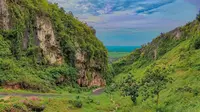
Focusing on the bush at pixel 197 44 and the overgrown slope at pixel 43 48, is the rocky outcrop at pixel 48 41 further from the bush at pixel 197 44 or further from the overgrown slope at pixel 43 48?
the bush at pixel 197 44

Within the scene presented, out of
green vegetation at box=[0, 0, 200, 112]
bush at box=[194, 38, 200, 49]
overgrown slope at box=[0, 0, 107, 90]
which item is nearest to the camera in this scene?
green vegetation at box=[0, 0, 200, 112]

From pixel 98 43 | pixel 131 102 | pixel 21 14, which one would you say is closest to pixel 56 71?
pixel 21 14

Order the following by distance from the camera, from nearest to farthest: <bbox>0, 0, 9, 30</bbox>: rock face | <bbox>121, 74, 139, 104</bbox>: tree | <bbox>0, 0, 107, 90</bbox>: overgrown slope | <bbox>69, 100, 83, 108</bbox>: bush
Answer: <bbox>69, 100, 83, 108</bbox>: bush → <bbox>121, 74, 139, 104</bbox>: tree → <bbox>0, 0, 107, 90</bbox>: overgrown slope → <bbox>0, 0, 9, 30</bbox>: rock face

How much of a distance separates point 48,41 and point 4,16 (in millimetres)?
12424

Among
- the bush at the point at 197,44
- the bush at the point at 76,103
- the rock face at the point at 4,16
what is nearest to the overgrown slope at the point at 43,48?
the rock face at the point at 4,16

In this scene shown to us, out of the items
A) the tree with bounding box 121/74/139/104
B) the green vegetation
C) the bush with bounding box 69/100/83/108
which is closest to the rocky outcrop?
the green vegetation

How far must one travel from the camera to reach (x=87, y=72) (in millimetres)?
81438

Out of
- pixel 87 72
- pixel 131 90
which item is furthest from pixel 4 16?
pixel 87 72

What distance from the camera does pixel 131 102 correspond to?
4669 centimetres

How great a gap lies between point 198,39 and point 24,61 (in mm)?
36502

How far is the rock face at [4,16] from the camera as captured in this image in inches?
2282

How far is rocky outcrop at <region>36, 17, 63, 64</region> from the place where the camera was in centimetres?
6562

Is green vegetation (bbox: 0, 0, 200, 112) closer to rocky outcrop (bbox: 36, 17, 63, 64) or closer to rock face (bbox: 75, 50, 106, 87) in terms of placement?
rock face (bbox: 75, 50, 106, 87)

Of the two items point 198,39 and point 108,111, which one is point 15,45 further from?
point 198,39
